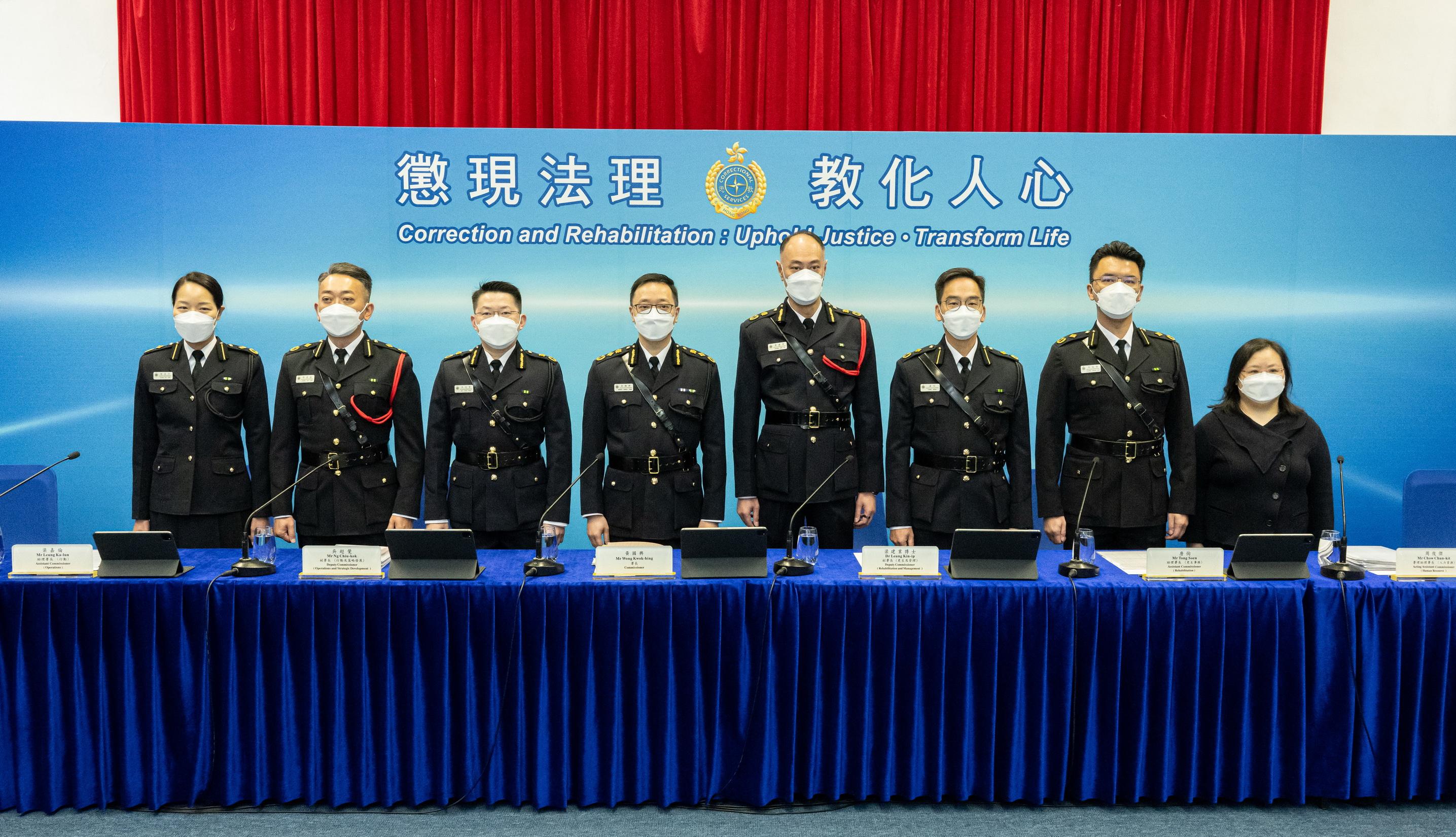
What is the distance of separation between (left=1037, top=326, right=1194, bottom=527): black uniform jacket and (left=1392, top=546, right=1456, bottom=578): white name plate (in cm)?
64

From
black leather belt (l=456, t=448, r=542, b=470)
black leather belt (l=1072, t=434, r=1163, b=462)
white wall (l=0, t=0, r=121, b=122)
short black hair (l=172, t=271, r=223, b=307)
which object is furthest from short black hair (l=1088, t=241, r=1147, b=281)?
white wall (l=0, t=0, r=121, b=122)

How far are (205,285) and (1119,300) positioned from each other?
120 inches

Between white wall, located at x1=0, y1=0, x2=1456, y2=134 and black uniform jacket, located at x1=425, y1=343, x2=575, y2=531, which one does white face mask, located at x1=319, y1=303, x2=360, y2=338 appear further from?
white wall, located at x1=0, y1=0, x2=1456, y2=134

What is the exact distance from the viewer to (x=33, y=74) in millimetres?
4930

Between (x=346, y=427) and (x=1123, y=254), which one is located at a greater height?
(x=1123, y=254)

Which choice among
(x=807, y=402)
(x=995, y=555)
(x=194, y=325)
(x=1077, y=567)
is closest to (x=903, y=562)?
(x=995, y=555)

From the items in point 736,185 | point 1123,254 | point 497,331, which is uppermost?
point 736,185

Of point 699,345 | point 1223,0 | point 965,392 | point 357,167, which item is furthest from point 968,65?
point 357,167

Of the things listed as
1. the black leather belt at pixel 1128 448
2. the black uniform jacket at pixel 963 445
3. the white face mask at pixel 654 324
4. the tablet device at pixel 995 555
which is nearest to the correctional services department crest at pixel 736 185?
the white face mask at pixel 654 324

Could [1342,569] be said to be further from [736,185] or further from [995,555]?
[736,185]

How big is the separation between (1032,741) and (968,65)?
3.70 m

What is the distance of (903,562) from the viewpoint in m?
2.29

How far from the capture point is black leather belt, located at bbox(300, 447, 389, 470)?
2.95m

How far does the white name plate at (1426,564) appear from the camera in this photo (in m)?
2.30
